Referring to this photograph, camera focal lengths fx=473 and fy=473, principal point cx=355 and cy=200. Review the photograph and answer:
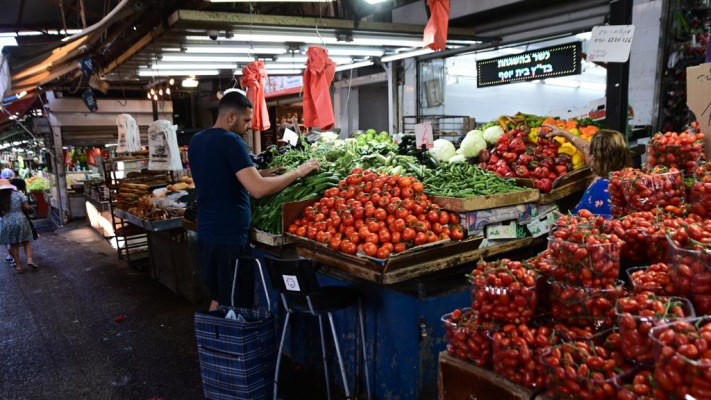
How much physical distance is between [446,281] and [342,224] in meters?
0.90

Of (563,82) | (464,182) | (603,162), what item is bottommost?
(464,182)

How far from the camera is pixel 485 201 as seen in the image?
12.1 feet

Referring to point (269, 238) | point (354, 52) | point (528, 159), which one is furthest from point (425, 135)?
point (354, 52)

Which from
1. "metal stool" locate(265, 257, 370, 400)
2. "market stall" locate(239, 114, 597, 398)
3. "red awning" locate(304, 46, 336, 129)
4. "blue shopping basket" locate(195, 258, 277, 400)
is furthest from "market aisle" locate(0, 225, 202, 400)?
"red awning" locate(304, 46, 336, 129)

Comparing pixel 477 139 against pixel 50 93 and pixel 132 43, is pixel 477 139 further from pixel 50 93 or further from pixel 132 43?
pixel 50 93

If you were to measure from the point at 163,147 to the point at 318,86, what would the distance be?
281 centimetres

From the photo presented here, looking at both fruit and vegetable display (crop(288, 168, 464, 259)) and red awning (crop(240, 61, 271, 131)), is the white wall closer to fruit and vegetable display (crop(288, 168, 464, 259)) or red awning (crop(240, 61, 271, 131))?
fruit and vegetable display (crop(288, 168, 464, 259))

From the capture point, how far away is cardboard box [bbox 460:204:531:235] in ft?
12.0

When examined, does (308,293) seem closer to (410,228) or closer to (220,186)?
(410,228)

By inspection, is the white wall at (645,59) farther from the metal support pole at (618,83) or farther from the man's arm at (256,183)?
the man's arm at (256,183)

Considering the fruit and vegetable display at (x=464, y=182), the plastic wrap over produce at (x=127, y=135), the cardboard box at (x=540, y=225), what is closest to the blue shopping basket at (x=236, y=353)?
the fruit and vegetable display at (x=464, y=182)

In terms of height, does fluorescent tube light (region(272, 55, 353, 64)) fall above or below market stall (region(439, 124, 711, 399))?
above

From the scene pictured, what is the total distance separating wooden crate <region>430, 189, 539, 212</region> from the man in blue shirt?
4.49 ft

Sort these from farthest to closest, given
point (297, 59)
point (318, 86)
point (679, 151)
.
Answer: point (297, 59) → point (318, 86) → point (679, 151)
